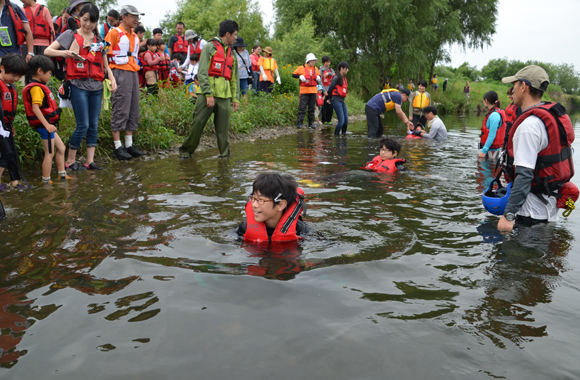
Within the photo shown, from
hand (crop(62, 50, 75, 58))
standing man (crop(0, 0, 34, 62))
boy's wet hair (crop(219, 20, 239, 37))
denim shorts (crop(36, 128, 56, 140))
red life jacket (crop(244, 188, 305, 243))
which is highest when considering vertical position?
boy's wet hair (crop(219, 20, 239, 37))

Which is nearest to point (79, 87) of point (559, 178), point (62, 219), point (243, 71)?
point (62, 219)

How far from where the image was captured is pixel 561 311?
2.79m

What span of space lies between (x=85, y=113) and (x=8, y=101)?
4.30ft

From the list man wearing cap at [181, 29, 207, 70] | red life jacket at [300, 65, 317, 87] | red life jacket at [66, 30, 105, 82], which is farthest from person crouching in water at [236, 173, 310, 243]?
red life jacket at [300, 65, 317, 87]

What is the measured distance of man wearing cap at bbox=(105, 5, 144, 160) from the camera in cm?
724

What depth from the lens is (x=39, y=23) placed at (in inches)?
298

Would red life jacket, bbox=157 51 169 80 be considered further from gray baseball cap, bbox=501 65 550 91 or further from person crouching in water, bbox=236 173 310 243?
gray baseball cap, bbox=501 65 550 91

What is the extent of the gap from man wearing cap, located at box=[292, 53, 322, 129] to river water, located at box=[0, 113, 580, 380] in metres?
9.84

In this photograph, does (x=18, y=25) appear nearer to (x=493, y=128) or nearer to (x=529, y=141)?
(x=529, y=141)

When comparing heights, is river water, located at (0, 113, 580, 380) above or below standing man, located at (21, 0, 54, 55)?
below

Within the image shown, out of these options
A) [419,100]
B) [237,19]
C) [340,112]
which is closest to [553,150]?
[340,112]

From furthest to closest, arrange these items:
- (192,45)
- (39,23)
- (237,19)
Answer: (237,19) < (192,45) < (39,23)

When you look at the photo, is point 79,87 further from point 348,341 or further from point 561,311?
point 561,311

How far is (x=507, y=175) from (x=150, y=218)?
12.2ft
